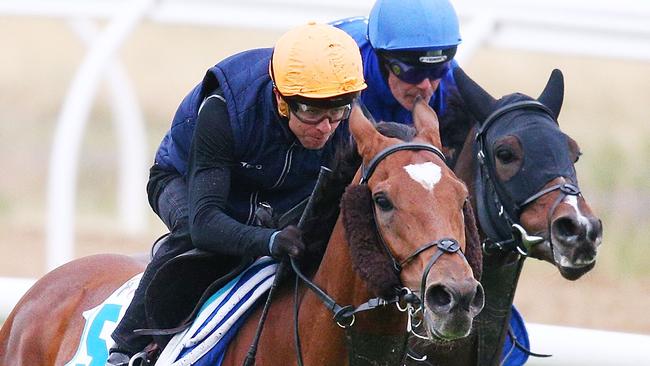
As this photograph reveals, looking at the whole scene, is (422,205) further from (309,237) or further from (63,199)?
(63,199)

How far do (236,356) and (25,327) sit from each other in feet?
5.09

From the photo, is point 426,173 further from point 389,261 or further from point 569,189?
point 569,189

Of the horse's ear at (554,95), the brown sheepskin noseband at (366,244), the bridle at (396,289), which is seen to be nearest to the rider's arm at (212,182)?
the bridle at (396,289)

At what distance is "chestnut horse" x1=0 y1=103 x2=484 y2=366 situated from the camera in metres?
3.69

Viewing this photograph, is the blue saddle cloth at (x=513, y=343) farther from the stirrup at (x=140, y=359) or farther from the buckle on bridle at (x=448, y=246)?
the buckle on bridle at (x=448, y=246)

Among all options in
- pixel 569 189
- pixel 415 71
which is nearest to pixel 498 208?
pixel 569 189

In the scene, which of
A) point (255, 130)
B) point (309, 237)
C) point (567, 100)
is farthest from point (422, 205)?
point (567, 100)

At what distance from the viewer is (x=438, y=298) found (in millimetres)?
3680

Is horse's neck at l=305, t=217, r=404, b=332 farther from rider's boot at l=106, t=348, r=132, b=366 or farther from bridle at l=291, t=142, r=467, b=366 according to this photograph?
rider's boot at l=106, t=348, r=132, b=366

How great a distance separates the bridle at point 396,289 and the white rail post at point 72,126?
4067 mm

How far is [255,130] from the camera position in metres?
4.62

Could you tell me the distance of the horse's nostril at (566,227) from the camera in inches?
185

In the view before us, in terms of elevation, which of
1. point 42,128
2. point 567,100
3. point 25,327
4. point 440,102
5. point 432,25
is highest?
point 432,25

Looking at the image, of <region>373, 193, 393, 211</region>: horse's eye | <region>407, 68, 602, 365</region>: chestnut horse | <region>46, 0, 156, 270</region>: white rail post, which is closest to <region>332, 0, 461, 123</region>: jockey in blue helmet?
<region>407, 68, 602, 365</region>: chestnut horse
